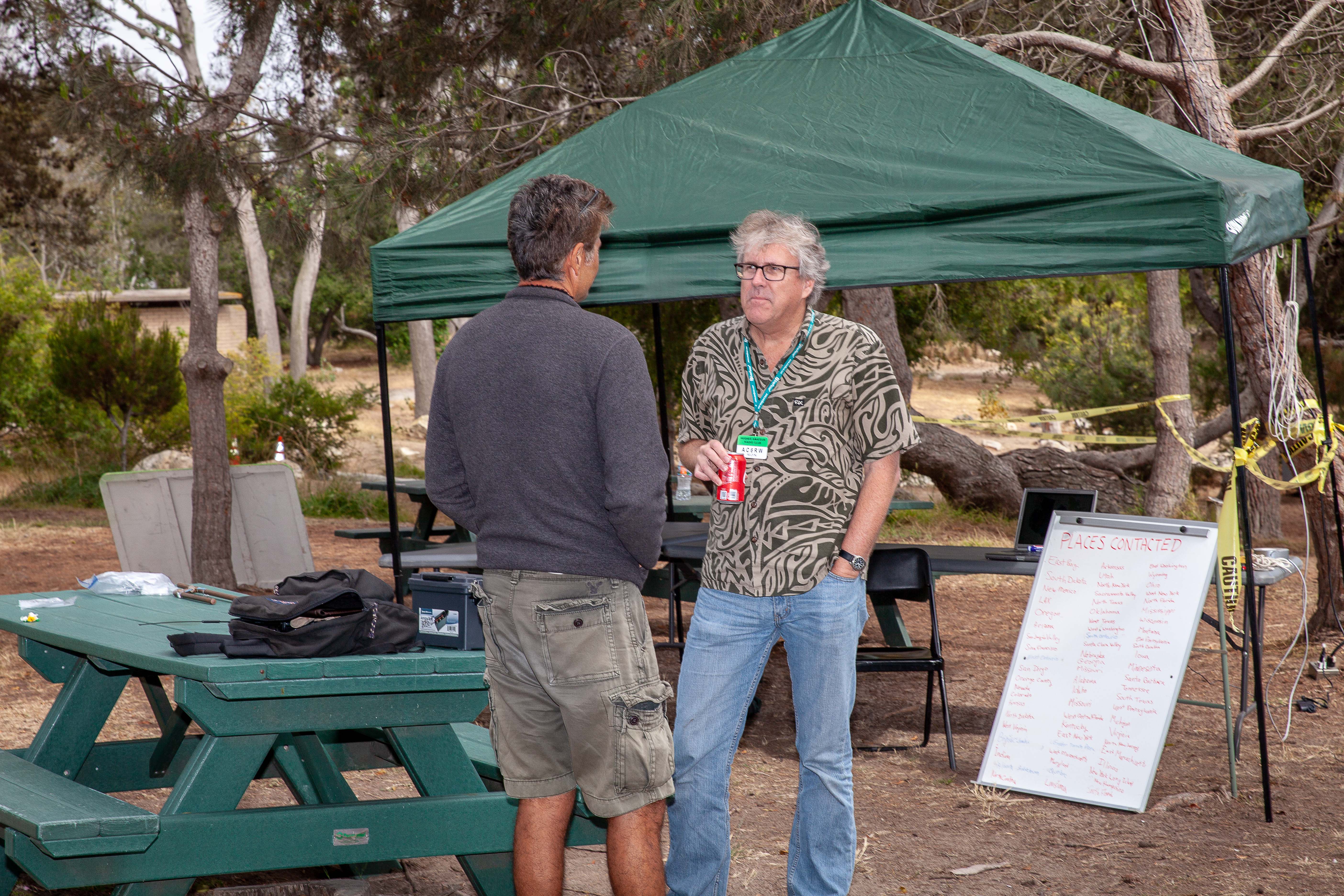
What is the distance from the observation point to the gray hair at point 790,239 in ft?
9.77

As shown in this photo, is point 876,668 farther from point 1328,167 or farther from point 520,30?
point 1328,167

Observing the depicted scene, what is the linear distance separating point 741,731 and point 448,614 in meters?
0.77

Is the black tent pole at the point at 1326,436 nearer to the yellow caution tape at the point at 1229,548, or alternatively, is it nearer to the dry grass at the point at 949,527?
the yellow caution tape at the point at 1229,548

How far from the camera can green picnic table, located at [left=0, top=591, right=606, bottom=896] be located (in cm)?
265

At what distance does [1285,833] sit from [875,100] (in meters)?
2.94

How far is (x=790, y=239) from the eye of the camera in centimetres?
298

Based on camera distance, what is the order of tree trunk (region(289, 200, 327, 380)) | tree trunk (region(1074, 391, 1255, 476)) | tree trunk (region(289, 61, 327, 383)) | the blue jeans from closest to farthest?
the blue jeans < tree trunk (region(289, 61, 327, 383)) < tree trunk (region(1074, 391, 1255, 476)) < tree trunk (region(289, 200, 327, 380))

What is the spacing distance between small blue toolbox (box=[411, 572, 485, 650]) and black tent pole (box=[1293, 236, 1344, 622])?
3618mm

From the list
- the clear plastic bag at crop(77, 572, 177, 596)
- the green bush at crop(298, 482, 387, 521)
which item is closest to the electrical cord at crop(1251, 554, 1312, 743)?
the clear plastic bag at crop(77, 572, 177, 596)

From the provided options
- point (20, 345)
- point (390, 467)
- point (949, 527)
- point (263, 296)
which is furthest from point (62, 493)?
point (263, 296)

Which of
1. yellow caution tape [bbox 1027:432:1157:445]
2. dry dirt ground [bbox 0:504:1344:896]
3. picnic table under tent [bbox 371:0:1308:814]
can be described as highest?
picnic table under tent [bbox 371:0:1308:814]

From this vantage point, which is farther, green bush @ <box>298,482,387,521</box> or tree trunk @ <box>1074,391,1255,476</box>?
green bush @ <box>298,482,387,521</box>

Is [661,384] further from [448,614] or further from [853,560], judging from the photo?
[853,560]

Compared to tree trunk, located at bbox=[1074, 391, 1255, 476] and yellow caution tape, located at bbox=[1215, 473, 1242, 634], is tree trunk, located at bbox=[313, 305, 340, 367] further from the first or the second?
yellow caution tape, located at bbox=[1215, 473, 1242, 634]
